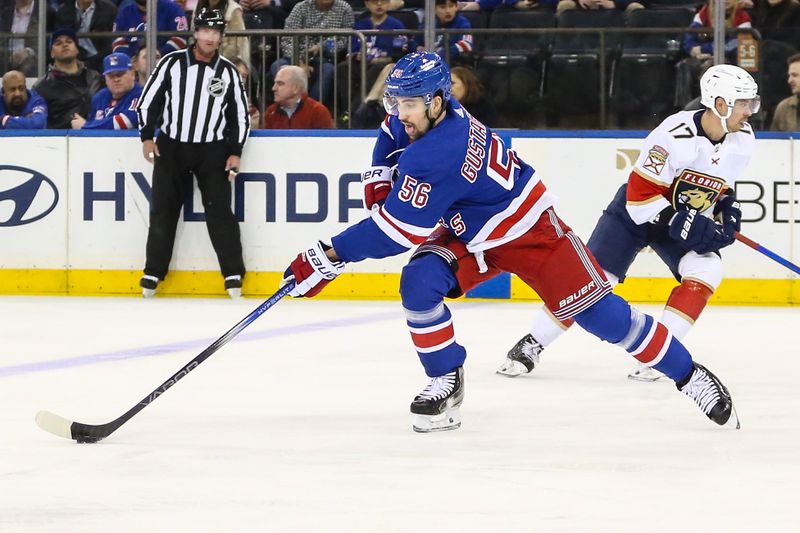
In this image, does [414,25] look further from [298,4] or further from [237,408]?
[237,408]

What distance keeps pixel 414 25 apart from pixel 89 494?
227 inches

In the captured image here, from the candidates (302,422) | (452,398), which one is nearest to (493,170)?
(452,398)

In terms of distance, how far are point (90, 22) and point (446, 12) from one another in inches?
88.8

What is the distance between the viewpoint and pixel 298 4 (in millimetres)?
8297

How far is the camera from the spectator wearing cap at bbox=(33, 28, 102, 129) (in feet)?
26.8

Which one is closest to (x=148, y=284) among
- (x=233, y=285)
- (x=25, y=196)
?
(x=233, y=285)

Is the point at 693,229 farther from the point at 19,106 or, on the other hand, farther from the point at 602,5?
the point at 19,106

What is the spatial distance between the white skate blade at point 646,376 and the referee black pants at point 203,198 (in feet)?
10.7

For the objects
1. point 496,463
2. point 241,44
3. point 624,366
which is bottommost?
point 624,366

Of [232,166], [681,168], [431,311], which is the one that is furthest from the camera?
[232,166]

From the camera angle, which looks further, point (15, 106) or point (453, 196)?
point (15, 106)

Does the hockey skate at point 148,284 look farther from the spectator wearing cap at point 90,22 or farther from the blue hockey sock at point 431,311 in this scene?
the blue hockey sock at point 431,311

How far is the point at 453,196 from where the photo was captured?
11.4 feet

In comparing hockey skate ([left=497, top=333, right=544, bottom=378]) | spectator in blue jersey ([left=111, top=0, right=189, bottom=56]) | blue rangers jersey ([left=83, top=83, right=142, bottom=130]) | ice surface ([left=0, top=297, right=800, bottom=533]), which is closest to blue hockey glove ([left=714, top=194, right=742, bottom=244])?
ice surface ([left=0, top=297, right=800, bottom=533])
